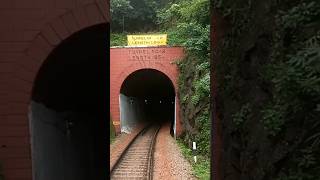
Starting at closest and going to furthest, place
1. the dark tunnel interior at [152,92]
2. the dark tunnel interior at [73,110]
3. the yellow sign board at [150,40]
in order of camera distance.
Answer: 1. the dark tunnel interior at [73,110]
2. the yellow sign board at [150,40]
3. the dark tunnel interior at [152,92]

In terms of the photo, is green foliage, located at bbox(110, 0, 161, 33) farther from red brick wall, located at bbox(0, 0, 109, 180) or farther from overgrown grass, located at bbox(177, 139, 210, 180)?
red brick wall, located at bbox(0, 0, 109, 180)

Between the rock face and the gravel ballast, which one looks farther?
the gravel ballast

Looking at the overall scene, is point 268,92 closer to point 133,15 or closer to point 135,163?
point 135,163

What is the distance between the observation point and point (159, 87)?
35625 mm

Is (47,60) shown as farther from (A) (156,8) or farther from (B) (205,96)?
(A) (156,8)

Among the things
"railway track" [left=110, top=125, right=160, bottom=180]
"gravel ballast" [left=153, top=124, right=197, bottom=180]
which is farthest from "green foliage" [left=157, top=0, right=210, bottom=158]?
"railway track" [left=110, top=125, right=160, bottom=180]

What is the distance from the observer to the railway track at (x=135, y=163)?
1446 cm

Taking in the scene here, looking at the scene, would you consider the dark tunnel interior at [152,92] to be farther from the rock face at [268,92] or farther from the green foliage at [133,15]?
the rock face at [268,92]

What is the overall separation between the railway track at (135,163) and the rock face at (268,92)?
26.9 feet

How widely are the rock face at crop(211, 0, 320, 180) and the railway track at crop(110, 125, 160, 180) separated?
8.21 meters

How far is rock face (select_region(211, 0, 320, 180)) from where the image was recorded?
3799 millimetres

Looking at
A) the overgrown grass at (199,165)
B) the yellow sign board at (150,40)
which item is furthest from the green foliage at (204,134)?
the yellow sign board at (150,40)

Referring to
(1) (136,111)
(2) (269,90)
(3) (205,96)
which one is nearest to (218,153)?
(2) (269,90)

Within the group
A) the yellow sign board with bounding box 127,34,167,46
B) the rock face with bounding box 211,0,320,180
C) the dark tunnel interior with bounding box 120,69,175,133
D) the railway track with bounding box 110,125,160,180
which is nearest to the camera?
the rock face with bounding box 211,0,320,180
